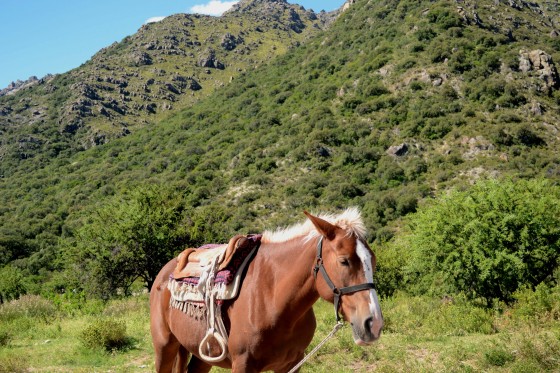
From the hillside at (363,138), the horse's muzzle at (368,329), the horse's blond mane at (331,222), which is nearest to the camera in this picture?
the horse's muzzle at (368,329)

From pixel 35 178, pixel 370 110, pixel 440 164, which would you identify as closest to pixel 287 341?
pixel 440 164

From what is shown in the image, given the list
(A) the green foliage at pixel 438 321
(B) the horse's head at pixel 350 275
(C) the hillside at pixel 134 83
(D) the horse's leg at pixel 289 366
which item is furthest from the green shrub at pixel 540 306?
(C) the hillside at pixel 134 83

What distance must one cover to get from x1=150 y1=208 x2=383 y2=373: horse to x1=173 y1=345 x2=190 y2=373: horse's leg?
0.74 metres

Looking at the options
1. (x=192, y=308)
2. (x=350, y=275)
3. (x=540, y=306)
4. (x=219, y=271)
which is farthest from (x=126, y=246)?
(x=350, y=275)

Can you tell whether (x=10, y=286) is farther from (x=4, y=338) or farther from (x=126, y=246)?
(x=4, y=338)

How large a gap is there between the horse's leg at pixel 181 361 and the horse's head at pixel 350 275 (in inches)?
96.6

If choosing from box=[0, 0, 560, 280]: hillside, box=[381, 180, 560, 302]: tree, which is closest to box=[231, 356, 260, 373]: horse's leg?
box=[381, 180, 560, 302]: tree

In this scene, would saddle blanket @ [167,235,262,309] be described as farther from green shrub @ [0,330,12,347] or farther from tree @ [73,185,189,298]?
tree @ [73,185,189,298]

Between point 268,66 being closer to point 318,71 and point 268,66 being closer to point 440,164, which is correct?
point 318,71

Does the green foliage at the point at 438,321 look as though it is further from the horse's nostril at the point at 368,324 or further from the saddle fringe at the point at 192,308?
the horse's nostril at the point at 368,324

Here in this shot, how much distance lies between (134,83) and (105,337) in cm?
9688

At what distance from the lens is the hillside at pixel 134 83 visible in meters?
79.0

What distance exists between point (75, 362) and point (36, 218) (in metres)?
51.2

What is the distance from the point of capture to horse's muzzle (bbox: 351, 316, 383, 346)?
2.64m
